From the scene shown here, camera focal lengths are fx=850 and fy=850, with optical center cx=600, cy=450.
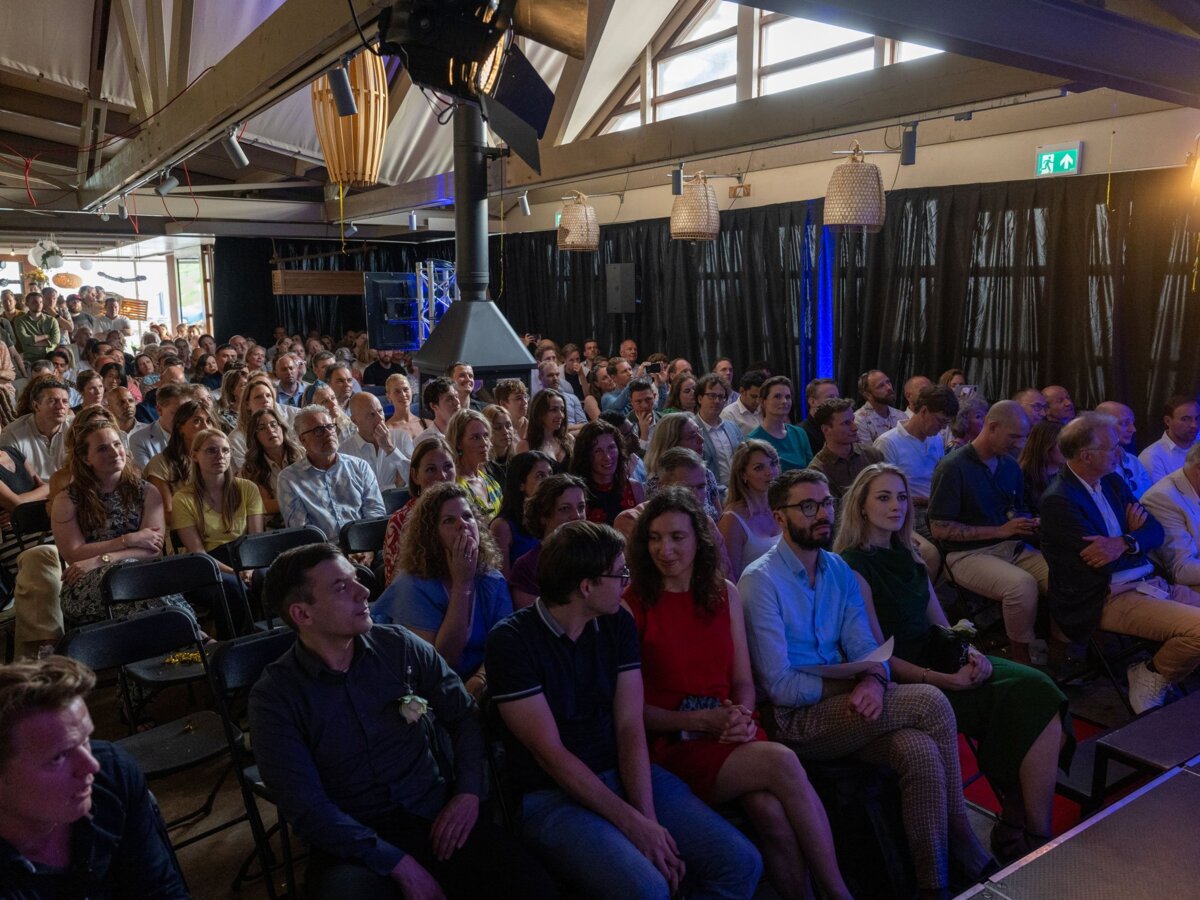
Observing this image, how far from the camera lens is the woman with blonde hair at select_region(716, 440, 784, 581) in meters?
3.56

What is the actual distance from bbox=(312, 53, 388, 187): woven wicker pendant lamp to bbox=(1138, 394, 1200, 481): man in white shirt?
4646 mm

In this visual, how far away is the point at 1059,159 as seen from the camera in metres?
6.76

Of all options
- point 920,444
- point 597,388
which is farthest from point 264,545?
point 597,388

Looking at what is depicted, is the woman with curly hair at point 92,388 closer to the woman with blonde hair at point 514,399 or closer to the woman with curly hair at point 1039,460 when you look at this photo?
the woman with blonde hair at point 514,399

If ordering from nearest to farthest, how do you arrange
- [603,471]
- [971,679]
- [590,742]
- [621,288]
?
[590,742]
[971,679]
[603,471]
[621,288]

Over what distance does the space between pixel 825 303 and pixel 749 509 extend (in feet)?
18.3

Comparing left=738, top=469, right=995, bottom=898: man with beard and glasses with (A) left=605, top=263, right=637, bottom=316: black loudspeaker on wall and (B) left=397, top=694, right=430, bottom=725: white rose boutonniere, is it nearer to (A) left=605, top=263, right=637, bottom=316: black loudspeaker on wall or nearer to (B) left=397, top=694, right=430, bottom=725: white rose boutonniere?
(B) left=397, top=694, right=430, bottom=725: white rose boutonniere

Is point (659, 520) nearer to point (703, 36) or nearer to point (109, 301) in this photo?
point (703, 36)

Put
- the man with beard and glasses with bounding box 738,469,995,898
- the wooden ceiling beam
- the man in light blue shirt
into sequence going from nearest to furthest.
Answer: the man with beard and glasses with bounding box 738,469,995,898 → the wooden ceiling beam → the man in light blue shirt

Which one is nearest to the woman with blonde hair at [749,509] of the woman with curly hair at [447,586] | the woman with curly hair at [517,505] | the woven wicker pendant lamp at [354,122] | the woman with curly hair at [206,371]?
the woman with curly hair at [517,505]

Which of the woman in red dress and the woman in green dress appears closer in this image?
the woman in red dress

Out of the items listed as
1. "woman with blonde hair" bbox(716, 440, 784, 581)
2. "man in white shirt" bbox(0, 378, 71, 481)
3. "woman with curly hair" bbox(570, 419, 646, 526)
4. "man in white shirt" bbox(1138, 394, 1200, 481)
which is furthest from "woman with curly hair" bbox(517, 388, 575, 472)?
"man in white shirt" bbox(1138, 394, 1200, 481)

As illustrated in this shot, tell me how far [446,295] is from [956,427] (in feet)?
27.3

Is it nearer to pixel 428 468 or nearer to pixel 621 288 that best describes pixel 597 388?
pixel 621 288
